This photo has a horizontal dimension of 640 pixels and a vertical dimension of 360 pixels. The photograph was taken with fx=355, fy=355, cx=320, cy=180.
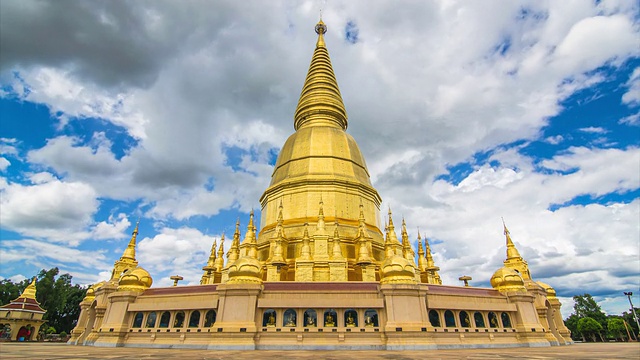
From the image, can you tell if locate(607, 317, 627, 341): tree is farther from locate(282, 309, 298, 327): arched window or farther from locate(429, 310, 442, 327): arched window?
locate(282, 309, 298, 327): arched window

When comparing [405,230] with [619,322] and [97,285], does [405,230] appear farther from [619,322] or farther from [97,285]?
[619,322]

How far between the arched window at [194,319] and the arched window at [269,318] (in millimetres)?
4092

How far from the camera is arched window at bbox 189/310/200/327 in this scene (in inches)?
810

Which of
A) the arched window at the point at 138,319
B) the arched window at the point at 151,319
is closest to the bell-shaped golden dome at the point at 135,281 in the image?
the arched window at the point at 138,319

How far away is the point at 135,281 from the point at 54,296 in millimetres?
42070

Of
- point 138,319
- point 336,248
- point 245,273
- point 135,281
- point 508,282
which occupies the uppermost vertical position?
point 336,248

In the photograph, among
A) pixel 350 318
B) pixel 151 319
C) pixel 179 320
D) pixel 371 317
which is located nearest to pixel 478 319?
pixel 371 317

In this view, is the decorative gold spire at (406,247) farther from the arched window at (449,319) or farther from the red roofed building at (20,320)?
the red roofed building at (20,320)

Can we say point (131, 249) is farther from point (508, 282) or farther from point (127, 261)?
point (508, 282)

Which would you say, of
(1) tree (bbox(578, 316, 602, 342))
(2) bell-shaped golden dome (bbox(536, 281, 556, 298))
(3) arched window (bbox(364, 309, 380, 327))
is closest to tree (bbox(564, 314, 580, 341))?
(1) tree (bbox(578, 316, 602, 342))

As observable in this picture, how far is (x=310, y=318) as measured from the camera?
64.2 ft

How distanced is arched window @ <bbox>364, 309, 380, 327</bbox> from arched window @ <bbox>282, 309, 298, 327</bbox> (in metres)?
3.85

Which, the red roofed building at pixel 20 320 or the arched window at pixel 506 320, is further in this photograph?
the red roofed building at pixel 20 320

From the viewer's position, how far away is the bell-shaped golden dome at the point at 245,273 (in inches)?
794
